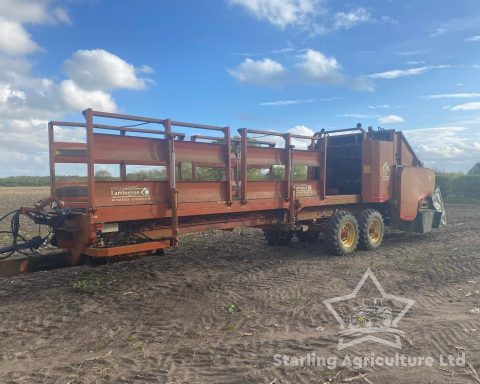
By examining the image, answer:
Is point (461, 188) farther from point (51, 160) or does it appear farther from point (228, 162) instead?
point (51, 160)

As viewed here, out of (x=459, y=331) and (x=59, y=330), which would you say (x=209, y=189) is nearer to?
(x=59, y=330)

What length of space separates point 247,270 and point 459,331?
3737 millimetres

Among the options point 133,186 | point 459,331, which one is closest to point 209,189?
point 133,186

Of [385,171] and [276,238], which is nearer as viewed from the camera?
[385,171]

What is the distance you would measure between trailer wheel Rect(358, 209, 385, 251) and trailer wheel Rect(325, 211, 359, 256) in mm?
217

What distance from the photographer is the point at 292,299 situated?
584cm

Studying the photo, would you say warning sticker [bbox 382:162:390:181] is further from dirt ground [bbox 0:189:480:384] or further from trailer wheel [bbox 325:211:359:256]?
dirt ground [bbox 0:189:480:384]

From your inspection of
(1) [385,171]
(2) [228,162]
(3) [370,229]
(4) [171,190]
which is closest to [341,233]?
(3) [370,229]

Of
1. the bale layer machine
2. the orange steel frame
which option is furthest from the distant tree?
the orange steel frame

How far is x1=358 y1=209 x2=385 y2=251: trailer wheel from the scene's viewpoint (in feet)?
31.2

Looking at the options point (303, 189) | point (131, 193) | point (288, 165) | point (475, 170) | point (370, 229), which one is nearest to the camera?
point (131, 193)

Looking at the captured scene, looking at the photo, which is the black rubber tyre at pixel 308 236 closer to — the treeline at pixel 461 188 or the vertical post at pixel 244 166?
the vertical post at pixel 244 166

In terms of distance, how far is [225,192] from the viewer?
6.90 meters

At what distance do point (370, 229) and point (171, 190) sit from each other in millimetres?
5660
